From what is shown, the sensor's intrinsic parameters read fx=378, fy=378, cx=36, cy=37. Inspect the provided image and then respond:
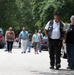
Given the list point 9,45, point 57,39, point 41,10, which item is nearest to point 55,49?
point 57,39

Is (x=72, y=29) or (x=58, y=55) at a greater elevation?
(x=72, y=29)

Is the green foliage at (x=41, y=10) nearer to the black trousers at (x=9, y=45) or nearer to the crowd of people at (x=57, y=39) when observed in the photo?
the black trousers at (x=9, y=45)

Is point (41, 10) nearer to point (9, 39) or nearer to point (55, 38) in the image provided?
point (9, 39)

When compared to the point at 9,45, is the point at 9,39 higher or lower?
higher

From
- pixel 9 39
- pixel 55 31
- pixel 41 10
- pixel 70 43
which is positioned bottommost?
pixel 9 39

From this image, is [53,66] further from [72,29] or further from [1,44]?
[1,44]

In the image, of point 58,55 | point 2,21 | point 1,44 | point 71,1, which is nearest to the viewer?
point 58,55

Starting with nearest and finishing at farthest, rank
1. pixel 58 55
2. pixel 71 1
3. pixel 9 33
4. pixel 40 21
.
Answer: pixel 58 55, pixel 9 33, pixel 71 1, pixel 40 21

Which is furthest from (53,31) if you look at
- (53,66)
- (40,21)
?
(40,21)

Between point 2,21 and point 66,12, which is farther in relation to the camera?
point 2,21

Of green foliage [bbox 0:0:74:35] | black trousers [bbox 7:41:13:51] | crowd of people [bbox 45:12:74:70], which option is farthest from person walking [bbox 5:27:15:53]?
green foliage [bbox 0:0:74:35]

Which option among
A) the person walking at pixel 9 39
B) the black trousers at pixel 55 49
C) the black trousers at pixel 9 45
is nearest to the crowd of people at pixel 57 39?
the black trousers at pixel 55 49

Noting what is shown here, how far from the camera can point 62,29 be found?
12742 millimetres

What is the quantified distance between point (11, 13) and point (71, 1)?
71.3 ft
